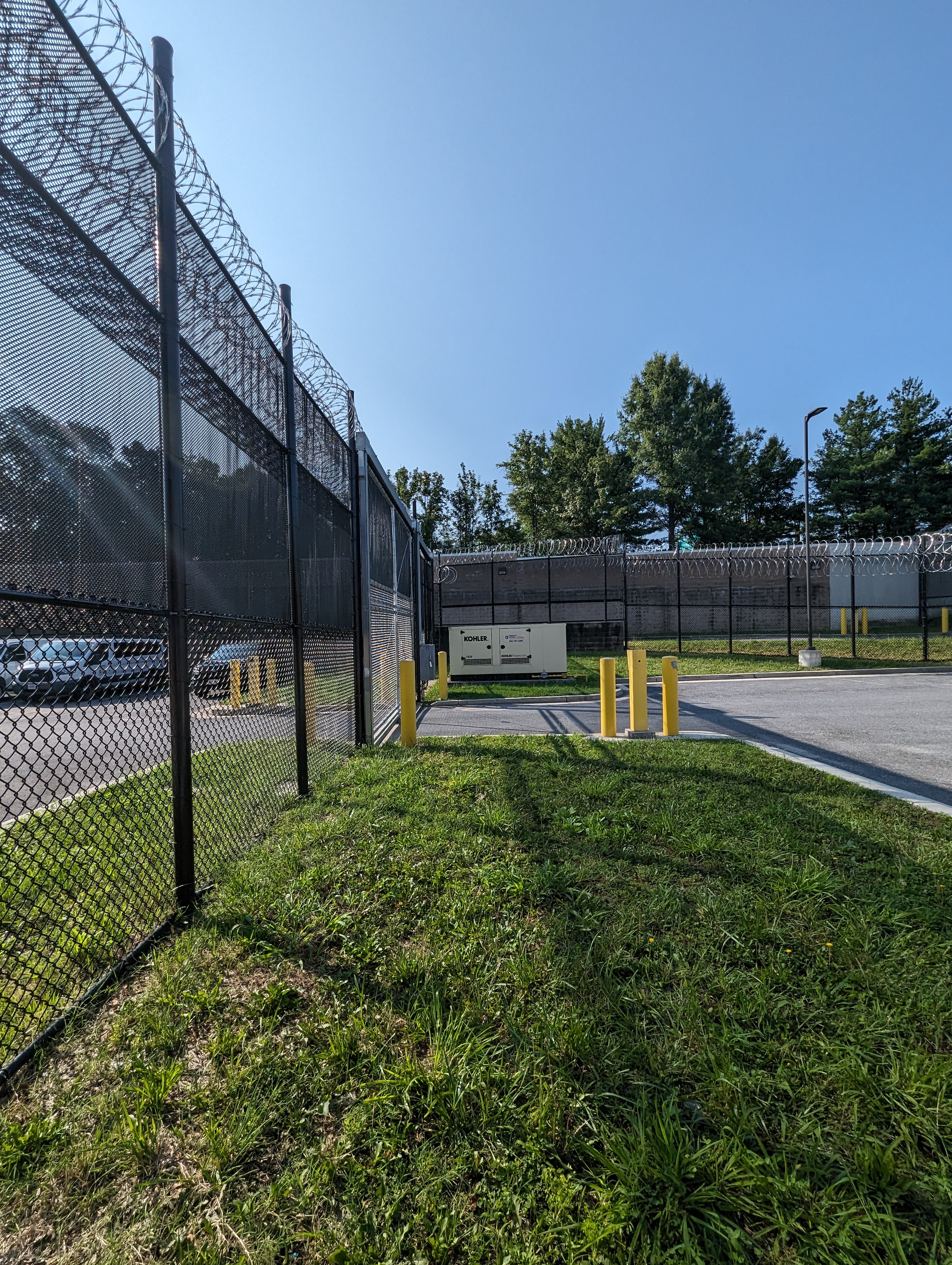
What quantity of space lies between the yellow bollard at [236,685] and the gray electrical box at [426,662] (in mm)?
8339

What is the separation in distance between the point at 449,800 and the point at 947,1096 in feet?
11.6

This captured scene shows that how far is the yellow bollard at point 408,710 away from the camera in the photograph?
752cm

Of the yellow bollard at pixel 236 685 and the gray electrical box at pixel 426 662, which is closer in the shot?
the yellow bollard at pixel 236 685

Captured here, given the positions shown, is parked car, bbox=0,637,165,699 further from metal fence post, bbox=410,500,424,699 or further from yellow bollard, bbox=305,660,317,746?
metal fence post, bbox=410,500,424,699

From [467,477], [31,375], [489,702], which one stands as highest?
[467,477]

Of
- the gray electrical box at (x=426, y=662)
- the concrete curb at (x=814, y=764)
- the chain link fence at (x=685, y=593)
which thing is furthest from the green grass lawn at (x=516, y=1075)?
the chain link fence at (x=685, y=593)

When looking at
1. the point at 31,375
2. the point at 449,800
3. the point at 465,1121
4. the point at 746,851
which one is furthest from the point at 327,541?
the point at 465,1121

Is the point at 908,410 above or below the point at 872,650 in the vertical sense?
above

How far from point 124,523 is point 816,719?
10.0 metres

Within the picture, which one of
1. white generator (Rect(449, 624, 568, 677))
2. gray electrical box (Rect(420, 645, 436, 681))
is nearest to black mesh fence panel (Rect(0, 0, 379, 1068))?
gray electrical box (Rect(420, 645, 436, 681))

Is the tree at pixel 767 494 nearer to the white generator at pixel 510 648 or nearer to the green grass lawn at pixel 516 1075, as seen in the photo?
the white generator at pixel 510 648

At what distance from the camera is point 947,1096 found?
1846 mm

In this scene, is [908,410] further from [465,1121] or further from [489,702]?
[465,1121]

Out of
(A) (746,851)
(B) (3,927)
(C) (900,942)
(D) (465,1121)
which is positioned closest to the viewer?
(D) (465,1121)
